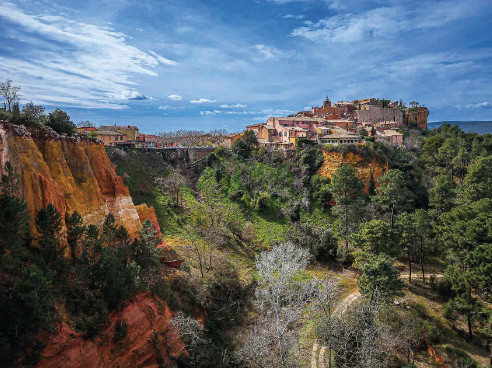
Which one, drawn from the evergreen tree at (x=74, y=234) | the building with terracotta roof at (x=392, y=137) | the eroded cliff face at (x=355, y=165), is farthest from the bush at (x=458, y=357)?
the building with terracotta roof at (x=392, y=137)

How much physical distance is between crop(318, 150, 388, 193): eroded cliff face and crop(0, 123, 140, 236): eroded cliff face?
34.6 m

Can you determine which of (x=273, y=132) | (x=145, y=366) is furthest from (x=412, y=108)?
(x=145, y=366)

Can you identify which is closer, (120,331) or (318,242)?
(120,331)

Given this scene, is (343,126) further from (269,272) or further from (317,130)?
(269,272)

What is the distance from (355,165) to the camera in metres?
48.5

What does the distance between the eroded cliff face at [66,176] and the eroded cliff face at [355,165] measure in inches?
1364

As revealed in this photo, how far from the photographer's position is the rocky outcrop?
13992 mm

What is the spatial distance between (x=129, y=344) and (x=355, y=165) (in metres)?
42.9

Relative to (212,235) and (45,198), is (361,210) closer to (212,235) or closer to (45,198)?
(212,235)

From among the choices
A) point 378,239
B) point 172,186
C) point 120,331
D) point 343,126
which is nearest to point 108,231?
point 120,331

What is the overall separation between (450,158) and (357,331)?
44.7 meters

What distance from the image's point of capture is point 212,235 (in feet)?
102

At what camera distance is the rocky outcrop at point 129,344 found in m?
14.0

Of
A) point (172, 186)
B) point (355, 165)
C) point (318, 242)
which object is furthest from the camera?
point (355, 165)
